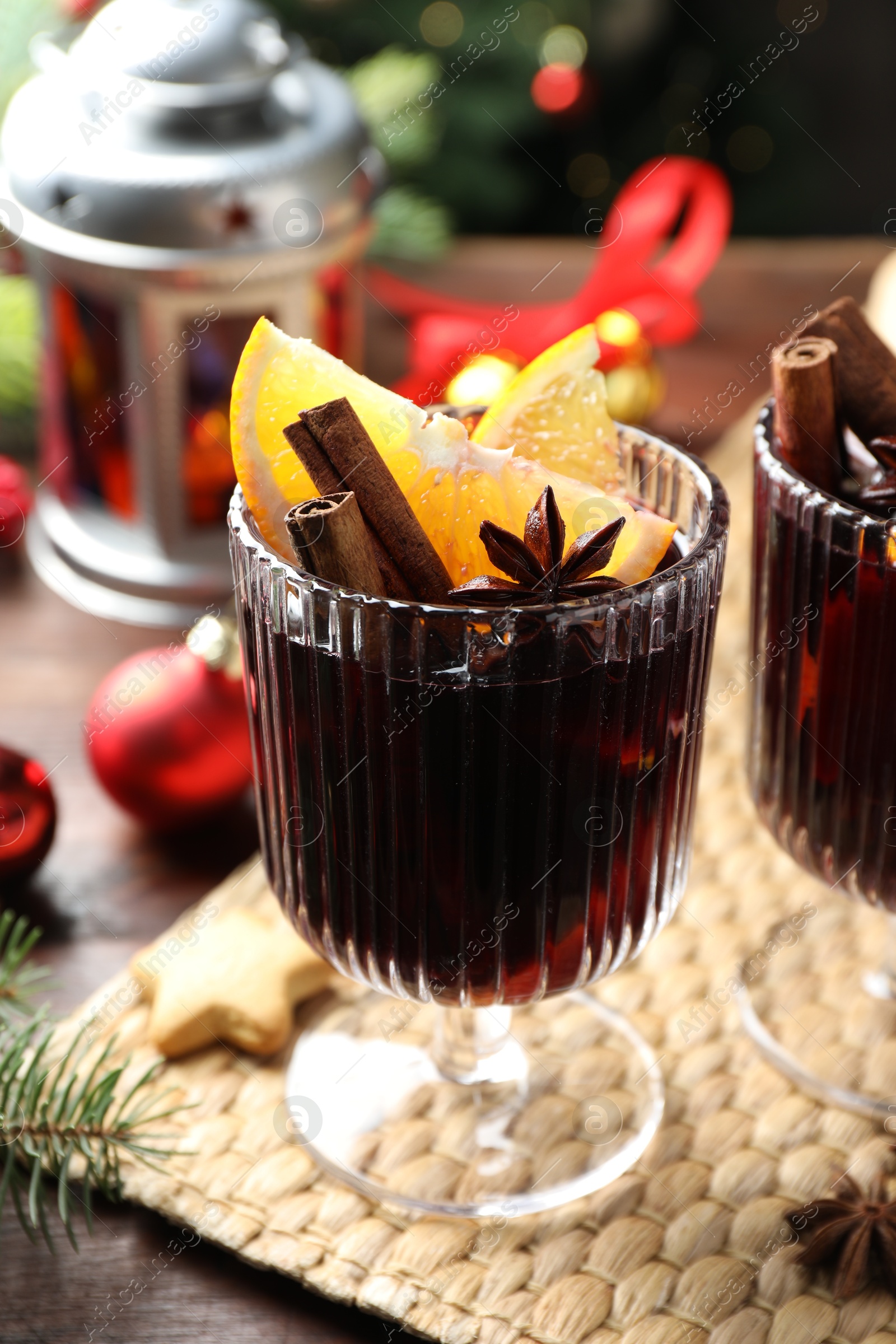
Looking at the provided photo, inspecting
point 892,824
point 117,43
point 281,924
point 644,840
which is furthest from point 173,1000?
point 117,43

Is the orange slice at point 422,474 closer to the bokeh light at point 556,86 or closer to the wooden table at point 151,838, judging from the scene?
the wooden table at point 151,838

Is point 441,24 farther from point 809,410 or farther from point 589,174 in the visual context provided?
point 809,410

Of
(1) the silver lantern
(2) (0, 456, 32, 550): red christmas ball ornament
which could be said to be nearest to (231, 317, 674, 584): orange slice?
(1) the silver lantern

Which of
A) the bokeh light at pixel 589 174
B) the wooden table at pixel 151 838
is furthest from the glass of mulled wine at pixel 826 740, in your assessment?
the bokeh light at pixel 589 174

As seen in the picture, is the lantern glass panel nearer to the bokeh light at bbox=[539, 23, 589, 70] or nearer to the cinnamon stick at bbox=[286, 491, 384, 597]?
the cinnamon stick at bbox=[286, 491, 384, 597]

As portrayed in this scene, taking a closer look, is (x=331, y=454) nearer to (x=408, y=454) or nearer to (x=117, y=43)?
(x=408, y=454)
